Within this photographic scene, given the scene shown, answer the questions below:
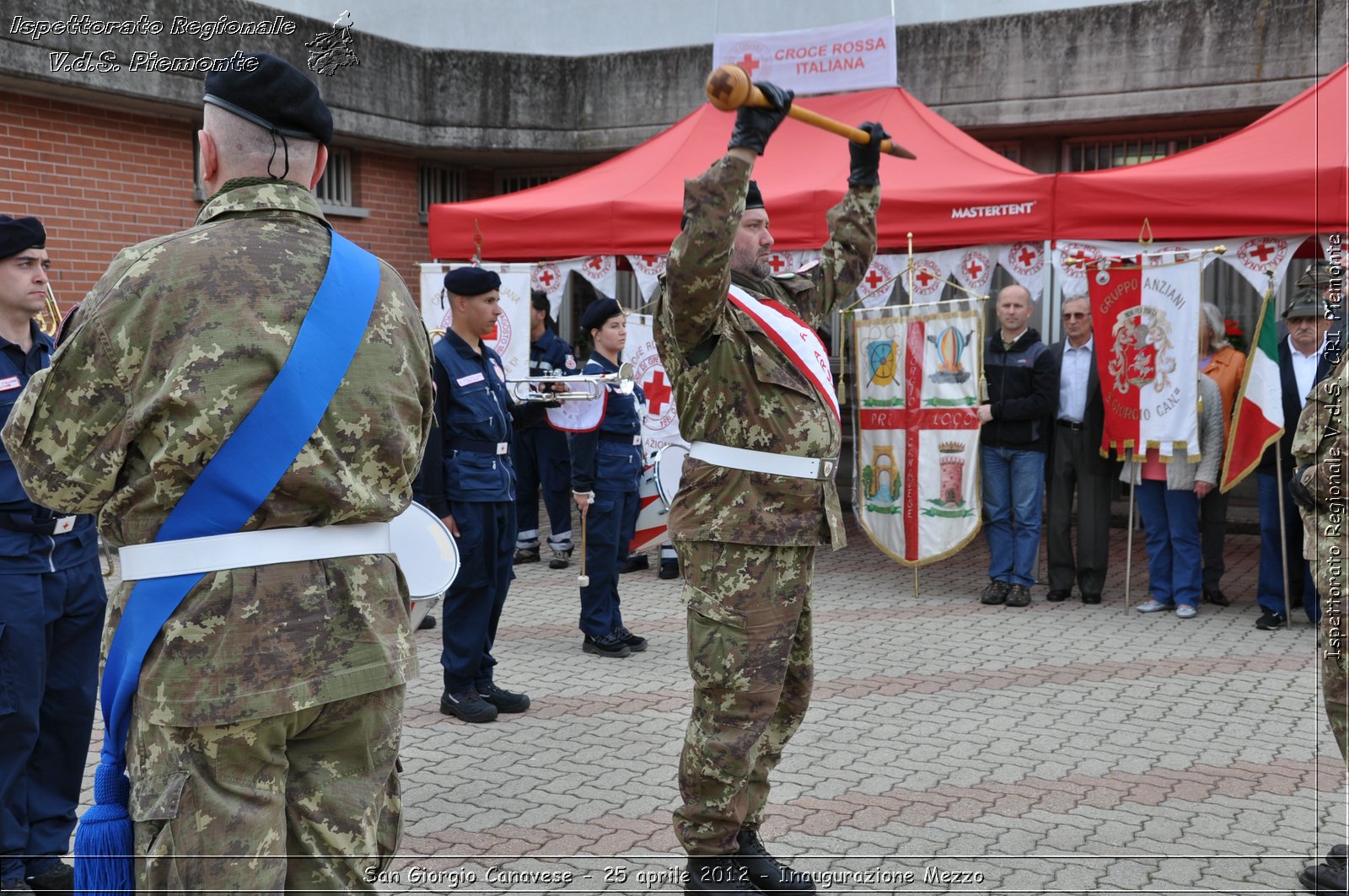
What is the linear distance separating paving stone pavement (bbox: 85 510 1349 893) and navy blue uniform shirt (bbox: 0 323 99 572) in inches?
49.0

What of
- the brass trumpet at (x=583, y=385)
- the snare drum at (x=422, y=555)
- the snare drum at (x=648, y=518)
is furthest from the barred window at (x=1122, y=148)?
the snare drum at (x=422, y=555)

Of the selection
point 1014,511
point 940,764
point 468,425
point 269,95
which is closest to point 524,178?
point 1014,511

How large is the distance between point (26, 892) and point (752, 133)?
3.03 m

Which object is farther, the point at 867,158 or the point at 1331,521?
the point at 867,158

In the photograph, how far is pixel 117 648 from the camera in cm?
207

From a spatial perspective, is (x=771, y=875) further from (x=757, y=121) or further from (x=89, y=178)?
(x=89, y=178)

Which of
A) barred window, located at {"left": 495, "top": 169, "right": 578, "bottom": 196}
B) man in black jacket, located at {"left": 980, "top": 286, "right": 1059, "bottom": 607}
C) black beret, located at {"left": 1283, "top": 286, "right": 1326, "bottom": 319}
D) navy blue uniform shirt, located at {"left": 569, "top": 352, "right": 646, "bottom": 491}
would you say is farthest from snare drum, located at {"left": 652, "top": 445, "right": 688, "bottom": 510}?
barred window, located at {"left": 495, "top": 169, "right": 578, "bottom": 196}

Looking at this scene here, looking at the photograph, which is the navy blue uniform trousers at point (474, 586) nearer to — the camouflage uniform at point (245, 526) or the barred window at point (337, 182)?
the camouflage uniform at point (245, 526)

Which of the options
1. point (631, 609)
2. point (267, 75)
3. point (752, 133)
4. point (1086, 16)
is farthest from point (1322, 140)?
point (267, 75)

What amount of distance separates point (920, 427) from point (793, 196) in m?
1.99

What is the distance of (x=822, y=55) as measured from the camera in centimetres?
980

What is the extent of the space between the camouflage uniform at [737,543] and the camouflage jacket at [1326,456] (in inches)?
57.2

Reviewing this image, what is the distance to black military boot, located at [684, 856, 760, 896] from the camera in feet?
11.5

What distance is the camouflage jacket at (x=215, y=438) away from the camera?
1.97 m
